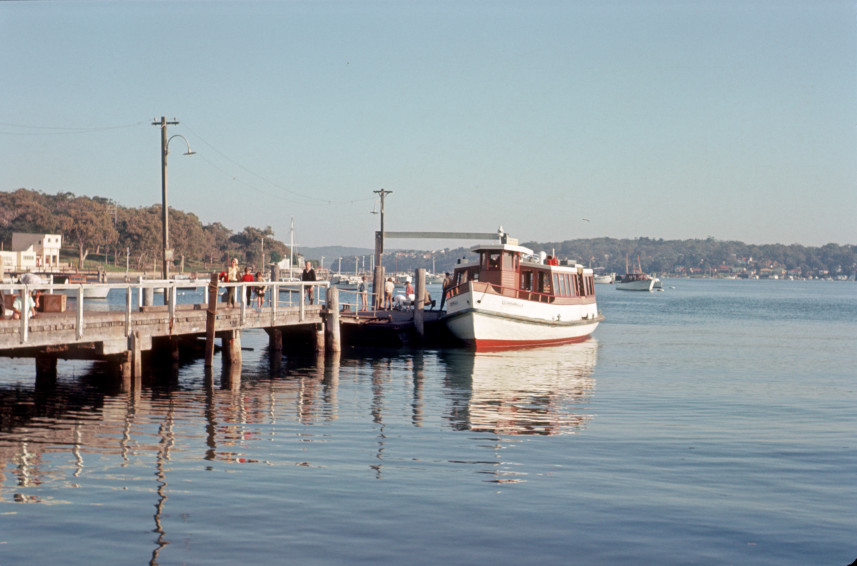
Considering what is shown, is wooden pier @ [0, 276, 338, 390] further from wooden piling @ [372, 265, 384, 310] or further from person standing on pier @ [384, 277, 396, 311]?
wooden piling @ [372, 265, 384, 310]

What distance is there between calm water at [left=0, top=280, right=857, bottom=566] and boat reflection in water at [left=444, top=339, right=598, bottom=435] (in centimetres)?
14

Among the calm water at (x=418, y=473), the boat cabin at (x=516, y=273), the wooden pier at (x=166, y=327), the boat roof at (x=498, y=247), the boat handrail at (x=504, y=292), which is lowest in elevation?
the calm water at (x=418, y=473)

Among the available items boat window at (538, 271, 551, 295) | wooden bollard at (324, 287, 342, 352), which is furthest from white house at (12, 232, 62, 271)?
wooden bollard at (324, 287, 342, 352)

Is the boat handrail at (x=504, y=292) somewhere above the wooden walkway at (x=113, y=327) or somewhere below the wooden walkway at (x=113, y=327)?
above

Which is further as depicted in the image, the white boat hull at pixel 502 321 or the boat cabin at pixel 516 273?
the boat cabin at pixel 516 273

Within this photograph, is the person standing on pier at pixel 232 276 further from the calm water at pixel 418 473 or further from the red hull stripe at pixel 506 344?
the red hull stripe at pixel 506 344

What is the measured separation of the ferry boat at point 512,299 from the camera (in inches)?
1323

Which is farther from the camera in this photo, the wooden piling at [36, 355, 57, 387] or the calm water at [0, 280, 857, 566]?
the wooden piling at [36, 355, 57, 387]

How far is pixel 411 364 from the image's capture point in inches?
1212

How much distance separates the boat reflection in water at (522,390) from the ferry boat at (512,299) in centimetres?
80

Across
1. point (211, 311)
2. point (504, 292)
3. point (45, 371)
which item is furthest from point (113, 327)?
point (504, 292)

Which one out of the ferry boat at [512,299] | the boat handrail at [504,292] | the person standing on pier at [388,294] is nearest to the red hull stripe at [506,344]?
the ferry boat at [512,299]

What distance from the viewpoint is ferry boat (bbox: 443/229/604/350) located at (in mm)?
33594

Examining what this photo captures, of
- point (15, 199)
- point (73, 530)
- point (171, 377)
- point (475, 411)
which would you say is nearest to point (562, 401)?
point (475, 411)
